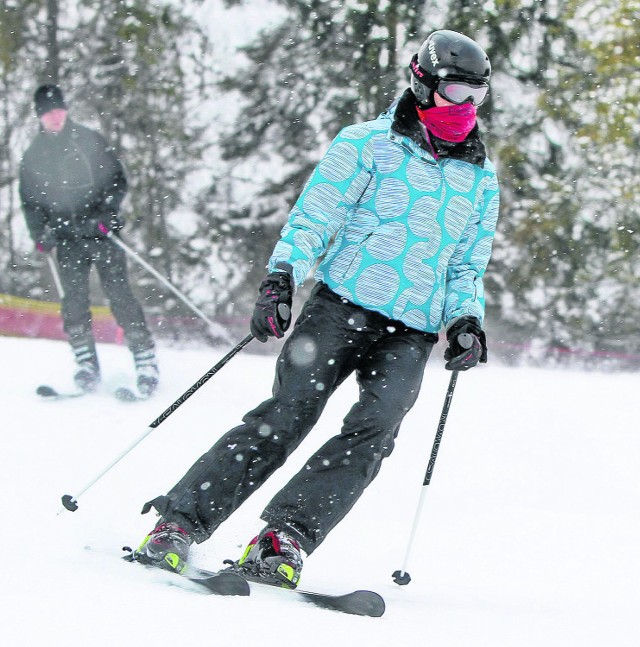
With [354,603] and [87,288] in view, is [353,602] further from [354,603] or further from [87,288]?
[87,288]

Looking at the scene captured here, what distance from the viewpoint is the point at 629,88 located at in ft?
30.7

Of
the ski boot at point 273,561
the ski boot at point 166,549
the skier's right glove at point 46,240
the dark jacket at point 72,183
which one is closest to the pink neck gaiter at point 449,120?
the ski boot at point 273,561

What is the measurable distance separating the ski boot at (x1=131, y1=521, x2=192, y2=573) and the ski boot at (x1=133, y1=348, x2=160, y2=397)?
3509mm

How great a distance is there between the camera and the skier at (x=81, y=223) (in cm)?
605

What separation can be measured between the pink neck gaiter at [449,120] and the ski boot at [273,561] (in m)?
1.24

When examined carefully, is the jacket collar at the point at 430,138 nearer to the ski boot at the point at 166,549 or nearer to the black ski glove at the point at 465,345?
the black ski glove at the point at 465,345

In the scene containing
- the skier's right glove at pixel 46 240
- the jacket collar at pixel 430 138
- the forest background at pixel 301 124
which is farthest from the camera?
the forest background at pixel 301 124

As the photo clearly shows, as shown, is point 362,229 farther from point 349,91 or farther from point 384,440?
point 349,91

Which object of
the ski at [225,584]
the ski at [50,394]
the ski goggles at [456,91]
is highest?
the ski goggles at [456,91]

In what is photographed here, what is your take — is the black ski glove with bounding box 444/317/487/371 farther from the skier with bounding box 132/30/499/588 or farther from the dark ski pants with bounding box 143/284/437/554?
the dark ski pants with bounding box 143/284/437/554

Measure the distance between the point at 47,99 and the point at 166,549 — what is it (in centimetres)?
423

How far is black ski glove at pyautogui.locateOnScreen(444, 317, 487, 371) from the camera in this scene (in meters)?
2.83

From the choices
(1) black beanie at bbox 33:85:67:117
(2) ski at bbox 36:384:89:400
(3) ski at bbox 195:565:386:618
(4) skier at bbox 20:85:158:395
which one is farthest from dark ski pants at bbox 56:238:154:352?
(3) ski at bbox 195:565:386:618

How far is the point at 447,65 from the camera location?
2.83 m
